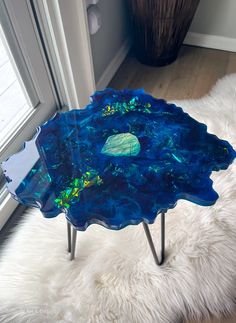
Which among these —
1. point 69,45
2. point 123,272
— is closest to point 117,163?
point 123,272

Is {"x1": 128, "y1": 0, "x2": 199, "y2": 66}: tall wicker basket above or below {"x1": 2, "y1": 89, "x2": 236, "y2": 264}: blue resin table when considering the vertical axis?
below

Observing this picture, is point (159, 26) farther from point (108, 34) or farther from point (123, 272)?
point (123, 272)

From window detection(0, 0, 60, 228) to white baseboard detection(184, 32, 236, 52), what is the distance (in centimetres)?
96

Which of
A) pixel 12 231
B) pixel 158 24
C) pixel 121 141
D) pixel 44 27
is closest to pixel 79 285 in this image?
pixel 12 231

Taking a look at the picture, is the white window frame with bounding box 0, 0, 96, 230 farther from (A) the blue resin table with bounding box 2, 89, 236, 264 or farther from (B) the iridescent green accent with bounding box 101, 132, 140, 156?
(B) the iridescent green accent with bounding box 101, 132, 140, 156

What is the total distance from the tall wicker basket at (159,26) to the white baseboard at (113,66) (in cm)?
8

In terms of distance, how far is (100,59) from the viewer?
1501 millimetres

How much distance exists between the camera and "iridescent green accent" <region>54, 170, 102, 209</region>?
0.68m

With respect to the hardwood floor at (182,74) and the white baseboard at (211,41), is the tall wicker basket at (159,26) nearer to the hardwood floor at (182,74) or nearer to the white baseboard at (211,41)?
the hardwood floor at (182,74)

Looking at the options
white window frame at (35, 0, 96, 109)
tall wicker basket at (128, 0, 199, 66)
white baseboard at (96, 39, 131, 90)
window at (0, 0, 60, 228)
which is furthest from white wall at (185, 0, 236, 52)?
window at (0, 0, 60, 228)

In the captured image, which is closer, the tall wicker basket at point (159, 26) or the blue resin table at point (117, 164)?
the blue resin table at point (117, 164)

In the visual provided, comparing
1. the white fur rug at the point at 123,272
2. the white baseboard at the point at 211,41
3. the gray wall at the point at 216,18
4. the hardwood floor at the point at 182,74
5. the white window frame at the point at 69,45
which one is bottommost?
the hardwood floor at the point at 182,74

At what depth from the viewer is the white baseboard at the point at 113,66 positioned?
5.13ft

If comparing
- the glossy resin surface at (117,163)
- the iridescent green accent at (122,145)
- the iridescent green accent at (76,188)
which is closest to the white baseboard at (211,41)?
the glossy resin surface at (117,163)
